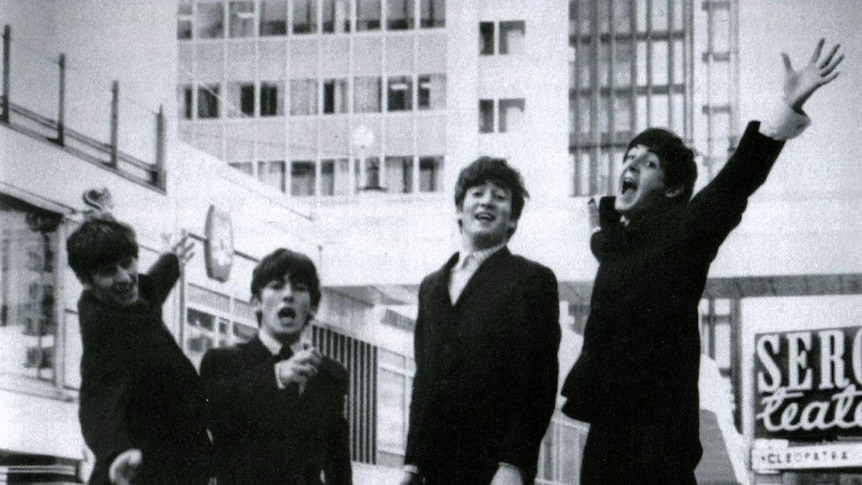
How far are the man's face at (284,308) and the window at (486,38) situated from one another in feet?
4.12

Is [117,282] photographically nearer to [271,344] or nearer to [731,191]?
[271,344]

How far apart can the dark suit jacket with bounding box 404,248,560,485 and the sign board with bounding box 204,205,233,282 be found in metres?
2.39

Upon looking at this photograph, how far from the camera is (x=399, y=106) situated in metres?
4.87

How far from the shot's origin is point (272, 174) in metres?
5.57

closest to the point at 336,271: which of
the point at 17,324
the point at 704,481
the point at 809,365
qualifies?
the point at 17,324

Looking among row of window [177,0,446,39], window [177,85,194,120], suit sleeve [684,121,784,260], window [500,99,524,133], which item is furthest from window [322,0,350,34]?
suit sleeve [684,121,784,260]

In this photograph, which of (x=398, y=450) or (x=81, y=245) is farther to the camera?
(x=398, y=450)

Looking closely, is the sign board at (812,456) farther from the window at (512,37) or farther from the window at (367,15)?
the window at (367,15)

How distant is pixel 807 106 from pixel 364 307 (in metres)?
1.72

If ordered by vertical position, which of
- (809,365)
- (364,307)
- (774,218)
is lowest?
(809,365)

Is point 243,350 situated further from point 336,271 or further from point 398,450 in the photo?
point 398,450

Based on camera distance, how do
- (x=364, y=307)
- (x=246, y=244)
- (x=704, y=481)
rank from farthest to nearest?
(x=704, y=481) < (x=246, y=244) < (x=364, y=307)

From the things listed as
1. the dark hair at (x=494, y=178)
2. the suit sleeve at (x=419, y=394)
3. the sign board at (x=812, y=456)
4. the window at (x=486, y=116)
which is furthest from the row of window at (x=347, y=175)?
the sign board at (x=812, y=456)

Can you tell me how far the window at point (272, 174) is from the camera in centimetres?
543
